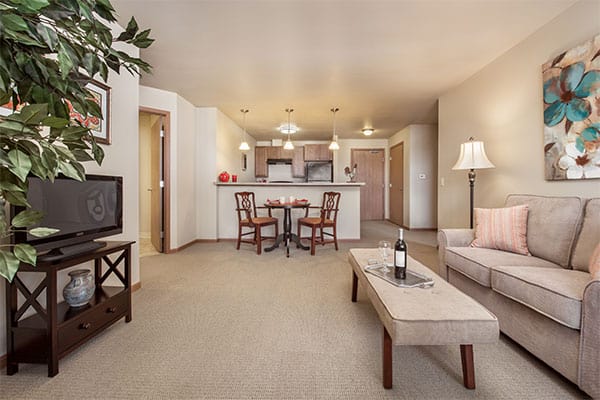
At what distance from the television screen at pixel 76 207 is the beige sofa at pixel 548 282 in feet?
8.54

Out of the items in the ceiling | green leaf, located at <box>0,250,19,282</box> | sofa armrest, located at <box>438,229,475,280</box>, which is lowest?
sofa armrest, located at <box>438,229,475,280</box>

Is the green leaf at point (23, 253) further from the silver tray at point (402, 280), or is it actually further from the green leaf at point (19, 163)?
the silver tray at point (402, 280)

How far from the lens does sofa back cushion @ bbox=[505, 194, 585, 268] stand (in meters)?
1.89

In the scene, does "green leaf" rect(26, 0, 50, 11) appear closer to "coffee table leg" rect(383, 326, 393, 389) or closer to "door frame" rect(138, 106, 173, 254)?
"coffee table leg" rect(383, 326, 393, 389)

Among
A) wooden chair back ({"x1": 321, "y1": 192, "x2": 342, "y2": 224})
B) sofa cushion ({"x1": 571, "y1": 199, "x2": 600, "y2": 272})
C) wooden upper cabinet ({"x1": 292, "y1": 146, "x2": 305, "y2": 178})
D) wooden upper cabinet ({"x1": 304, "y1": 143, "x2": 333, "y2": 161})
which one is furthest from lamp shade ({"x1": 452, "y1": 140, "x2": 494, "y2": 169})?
wooden upper cabinet ({"x1": 292, "y1": 146, "x2": 305, "y2": 178})

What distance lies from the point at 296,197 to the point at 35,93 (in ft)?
14.4

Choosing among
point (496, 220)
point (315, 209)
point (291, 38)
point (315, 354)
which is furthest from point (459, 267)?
point (315, 209)

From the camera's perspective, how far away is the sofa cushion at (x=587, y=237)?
5.56 ft

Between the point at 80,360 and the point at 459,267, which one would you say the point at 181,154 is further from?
the point at 459,267

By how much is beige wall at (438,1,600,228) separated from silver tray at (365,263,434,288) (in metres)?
1.59

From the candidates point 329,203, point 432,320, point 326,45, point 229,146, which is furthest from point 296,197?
point 432,320

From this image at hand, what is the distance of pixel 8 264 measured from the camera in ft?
1.94

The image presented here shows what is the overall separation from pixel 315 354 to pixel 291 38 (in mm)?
2639

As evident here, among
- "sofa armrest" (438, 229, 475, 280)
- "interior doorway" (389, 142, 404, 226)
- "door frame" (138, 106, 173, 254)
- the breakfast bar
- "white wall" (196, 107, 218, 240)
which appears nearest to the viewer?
"sofa armrest" (438, 229, 475, 280)
